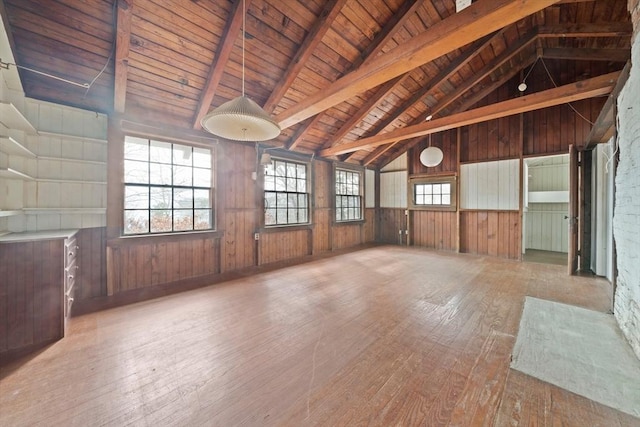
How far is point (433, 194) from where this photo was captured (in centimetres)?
712

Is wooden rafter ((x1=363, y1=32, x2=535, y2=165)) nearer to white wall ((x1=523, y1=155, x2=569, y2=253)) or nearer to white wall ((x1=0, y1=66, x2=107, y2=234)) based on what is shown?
white wall ((x1=523, y1=155, x2=569, y2=253))

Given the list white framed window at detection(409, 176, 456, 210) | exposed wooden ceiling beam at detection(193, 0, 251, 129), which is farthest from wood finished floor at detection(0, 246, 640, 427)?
white framed window at detection(409, 176, 456, 210)

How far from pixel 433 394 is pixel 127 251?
4242 millimetres

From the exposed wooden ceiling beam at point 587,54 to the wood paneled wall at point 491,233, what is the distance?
3.13 metres

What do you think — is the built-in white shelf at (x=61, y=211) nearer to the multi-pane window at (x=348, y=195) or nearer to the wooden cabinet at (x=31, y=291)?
the wooden cabinet at (x=31, y=291)

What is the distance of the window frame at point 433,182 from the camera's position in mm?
6633

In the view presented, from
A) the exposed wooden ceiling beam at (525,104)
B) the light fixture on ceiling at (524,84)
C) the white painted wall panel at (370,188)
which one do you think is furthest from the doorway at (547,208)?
the white painted wall panel at (370,188)

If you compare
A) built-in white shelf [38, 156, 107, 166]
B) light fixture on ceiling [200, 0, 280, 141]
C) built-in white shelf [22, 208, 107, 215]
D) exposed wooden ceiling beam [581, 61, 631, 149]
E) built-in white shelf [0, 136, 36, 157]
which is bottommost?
built-in white shelf [22, 208, 107, 215]

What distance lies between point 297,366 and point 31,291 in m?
2.51

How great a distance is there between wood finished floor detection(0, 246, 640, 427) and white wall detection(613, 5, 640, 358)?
2.61ft

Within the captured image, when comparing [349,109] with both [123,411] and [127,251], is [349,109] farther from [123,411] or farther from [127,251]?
[123,411]

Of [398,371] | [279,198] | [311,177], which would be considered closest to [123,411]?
[398,371]

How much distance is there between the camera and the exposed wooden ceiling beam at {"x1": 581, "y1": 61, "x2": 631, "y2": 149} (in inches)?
96.0

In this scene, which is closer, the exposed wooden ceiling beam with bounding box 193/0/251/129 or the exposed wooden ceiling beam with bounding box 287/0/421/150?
the exposed wooden ceiling beam with bounding box 193/0/251/129
